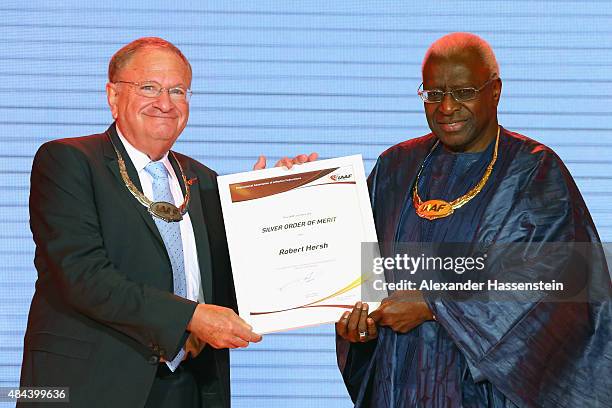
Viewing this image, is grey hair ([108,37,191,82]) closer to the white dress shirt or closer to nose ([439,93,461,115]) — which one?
the white dress shirt

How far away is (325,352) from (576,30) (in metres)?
1.71

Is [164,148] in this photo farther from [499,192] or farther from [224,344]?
[499,192]

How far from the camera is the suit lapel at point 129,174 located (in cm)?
318

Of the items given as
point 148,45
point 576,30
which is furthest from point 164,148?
point 576,30

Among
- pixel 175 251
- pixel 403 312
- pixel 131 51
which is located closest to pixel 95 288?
pixel 175 251

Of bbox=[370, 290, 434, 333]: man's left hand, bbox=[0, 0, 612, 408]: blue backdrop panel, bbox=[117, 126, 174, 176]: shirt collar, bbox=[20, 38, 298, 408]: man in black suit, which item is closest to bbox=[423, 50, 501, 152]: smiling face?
bbox=[370, 290, 434, 333]: man's left hand

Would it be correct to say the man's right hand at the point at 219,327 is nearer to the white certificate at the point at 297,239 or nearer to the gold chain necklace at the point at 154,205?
the white certificate at the point at 297,239

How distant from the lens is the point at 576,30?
4.55 m

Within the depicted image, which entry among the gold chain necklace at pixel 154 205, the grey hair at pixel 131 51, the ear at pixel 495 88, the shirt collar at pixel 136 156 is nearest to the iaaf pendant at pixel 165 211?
the gold chain necklace at pixel 154 205

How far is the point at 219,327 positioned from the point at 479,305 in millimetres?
770

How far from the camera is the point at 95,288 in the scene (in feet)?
10.1

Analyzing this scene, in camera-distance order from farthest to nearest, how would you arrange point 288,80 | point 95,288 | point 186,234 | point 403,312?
point 288,80, point 186,234, point 403,312, point 95,288

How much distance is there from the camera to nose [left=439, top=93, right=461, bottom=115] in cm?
329

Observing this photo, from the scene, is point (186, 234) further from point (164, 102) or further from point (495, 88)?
point (495, 88)
